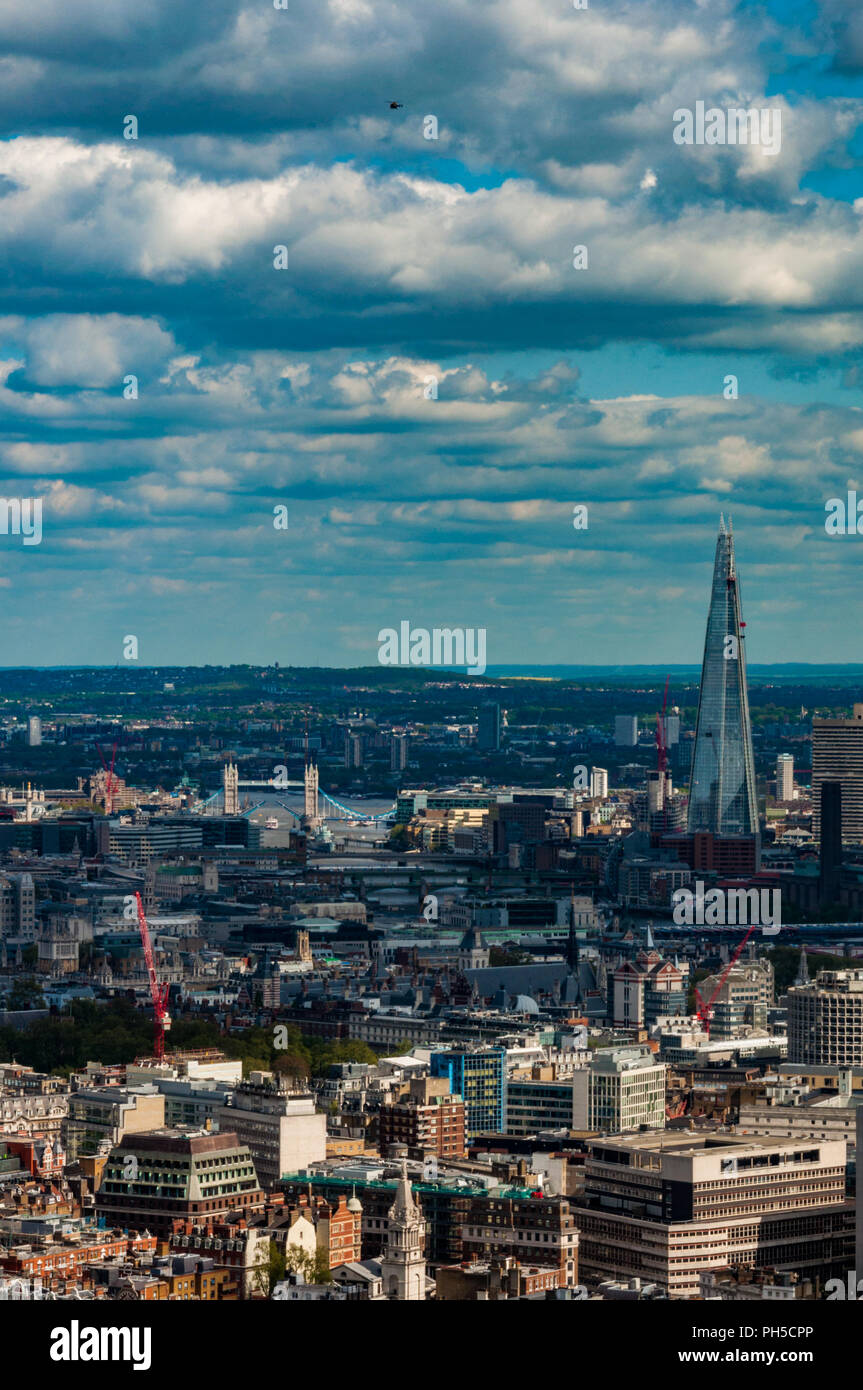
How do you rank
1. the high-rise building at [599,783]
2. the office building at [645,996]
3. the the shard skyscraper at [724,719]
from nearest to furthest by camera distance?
the office building at [645,996] < the the shard skyscraper at [724,719] < the high-rise building at [599,783]

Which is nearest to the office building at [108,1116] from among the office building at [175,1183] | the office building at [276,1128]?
the office building at [276,1128]

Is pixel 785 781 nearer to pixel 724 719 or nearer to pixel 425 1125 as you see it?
pixel 724 719

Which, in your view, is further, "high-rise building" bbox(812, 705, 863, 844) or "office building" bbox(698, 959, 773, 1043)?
"high-rise building" bbox(812, 705, 863, 844)

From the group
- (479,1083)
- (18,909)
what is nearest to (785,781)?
(18,909)

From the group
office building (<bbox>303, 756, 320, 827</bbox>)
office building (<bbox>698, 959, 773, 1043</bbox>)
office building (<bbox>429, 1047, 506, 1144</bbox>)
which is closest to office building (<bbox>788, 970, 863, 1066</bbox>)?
office building (<bbox>698, 959, 773, 1043</bbox>)

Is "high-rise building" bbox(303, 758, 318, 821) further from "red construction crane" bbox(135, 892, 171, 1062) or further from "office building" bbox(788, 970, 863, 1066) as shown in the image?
"office building" bbox(788, 970, 863, 1066)

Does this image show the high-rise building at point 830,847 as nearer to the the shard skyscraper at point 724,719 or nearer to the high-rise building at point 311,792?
the the shard skyscraper at point 724,719
